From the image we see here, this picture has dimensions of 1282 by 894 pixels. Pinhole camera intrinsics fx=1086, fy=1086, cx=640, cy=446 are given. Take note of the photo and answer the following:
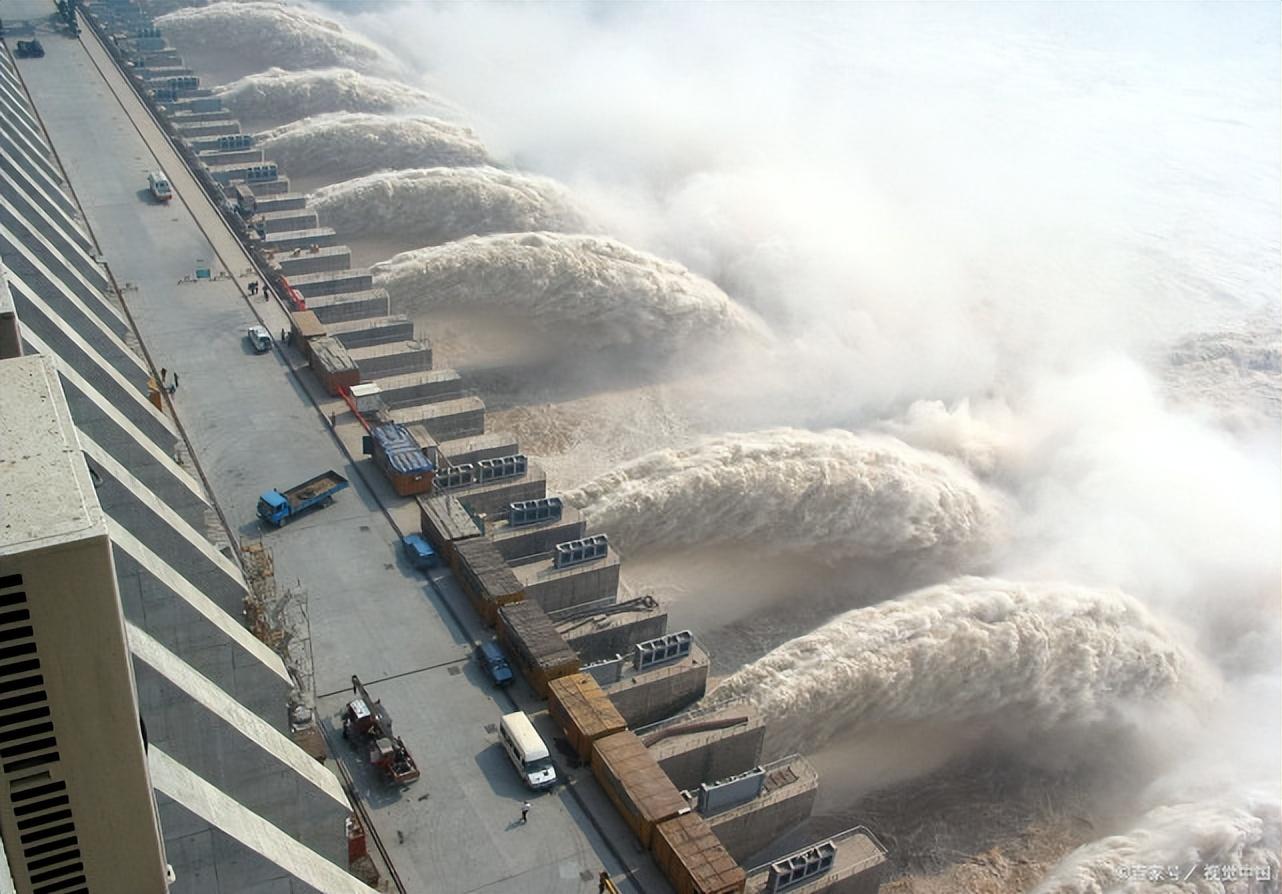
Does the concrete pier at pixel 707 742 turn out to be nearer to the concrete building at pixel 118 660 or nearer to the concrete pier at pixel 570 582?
the concrete pier at pixel 570 582

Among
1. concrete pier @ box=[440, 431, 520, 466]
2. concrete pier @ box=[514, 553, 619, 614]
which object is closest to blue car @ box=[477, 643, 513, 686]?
concrete pier @ box=[514, 553, 619, 614]

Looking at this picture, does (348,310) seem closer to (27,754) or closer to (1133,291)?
(27,754)

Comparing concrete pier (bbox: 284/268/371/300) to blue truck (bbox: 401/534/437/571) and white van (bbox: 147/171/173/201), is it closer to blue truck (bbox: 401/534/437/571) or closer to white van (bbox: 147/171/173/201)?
white van (bbox: 147/171/173/201)

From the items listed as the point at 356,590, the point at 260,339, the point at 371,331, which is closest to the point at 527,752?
the point at 356,590

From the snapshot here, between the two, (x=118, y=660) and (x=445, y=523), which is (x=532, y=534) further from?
(x=118, y=660)

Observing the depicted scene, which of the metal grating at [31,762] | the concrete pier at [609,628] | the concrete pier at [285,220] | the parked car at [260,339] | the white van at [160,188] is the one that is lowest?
the concrete pier at [609,628]

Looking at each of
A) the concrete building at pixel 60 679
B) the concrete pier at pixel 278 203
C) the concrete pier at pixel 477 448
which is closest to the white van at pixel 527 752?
the concrete building at pixel 60 679
